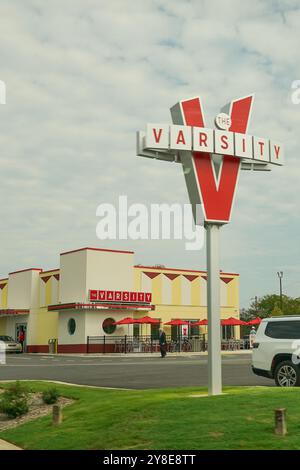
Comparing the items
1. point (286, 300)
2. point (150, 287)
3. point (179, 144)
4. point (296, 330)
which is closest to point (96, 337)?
point (150, 287)

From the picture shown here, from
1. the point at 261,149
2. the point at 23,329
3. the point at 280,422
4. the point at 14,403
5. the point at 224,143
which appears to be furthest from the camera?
the point at 23,329

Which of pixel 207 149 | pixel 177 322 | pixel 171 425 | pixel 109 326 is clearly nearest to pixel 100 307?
pixel 109 326

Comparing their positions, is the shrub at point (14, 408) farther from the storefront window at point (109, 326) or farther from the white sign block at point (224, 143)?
the storefront window at point (109, 326)

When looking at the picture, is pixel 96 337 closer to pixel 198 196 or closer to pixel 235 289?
pixel 235 289

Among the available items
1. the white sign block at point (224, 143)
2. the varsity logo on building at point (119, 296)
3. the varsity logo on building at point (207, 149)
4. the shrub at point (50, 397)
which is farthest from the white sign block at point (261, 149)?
the varsity logo on building at point (119, 296)

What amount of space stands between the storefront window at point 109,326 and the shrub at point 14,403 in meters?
35.6

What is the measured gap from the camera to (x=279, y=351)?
1578 cm

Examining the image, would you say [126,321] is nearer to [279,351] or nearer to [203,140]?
[279,351]

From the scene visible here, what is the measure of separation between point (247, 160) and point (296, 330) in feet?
15.1

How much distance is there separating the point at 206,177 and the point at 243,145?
47.4 inches

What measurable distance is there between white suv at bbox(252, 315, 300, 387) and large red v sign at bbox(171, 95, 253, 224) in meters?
4.08

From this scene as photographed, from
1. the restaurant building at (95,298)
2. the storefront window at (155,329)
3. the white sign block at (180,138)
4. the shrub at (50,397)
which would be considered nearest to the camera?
the white sign block at (180,138)

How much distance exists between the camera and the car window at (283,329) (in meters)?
15.9

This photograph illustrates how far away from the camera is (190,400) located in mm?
11141
